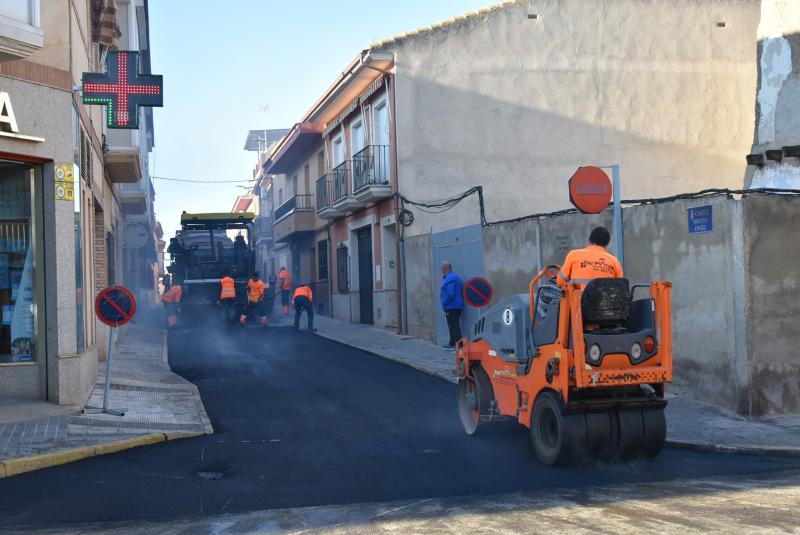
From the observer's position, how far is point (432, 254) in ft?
58.3

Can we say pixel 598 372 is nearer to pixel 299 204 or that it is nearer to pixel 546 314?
pixel 546 314

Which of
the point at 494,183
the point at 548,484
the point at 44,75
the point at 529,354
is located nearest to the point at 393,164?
A: the point at 494,183

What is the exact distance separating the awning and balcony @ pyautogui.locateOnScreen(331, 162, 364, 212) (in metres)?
3.02

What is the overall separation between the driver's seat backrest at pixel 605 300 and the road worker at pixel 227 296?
16.5m

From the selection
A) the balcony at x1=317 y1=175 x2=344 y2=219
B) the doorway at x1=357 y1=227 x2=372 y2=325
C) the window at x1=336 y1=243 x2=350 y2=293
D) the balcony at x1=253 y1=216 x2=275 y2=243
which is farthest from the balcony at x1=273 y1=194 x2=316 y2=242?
the balcony at x1=253 y1=216 x2=275 y2=243

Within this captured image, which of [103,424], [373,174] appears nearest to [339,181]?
[373,174]

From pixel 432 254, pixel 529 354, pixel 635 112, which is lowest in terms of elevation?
pixel 529 354

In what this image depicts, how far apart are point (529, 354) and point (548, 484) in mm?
1401

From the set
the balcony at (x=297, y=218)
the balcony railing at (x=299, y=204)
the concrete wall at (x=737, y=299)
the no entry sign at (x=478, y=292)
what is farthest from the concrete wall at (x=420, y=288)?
the balcony railing at (x=299, y=204)

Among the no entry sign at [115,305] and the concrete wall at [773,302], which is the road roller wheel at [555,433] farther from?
the no entry sign at [115,305]

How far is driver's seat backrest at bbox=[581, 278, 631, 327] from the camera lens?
6625mm

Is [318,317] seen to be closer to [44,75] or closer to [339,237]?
[339,237]

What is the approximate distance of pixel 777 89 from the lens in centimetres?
1499

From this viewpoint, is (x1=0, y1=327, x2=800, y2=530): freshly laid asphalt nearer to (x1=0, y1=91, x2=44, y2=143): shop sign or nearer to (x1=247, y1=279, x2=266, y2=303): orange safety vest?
(x1=0, y1=91, x2=44, y2=143): shop sign
